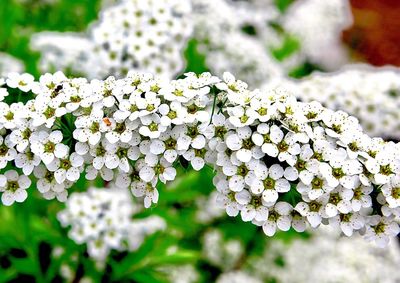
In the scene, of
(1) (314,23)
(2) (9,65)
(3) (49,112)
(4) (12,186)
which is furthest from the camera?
(1) (314,23)

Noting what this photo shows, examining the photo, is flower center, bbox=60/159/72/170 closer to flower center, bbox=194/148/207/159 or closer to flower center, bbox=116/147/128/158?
flower center, bbox=116/147/128/158

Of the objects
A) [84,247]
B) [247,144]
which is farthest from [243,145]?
[84,247]

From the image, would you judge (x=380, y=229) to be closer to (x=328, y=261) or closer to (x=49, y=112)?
(x=49, y=112)

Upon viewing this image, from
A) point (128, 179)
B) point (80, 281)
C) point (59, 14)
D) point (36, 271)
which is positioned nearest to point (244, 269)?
point (80, 281)

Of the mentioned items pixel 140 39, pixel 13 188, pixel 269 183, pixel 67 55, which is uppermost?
pixel 269 183

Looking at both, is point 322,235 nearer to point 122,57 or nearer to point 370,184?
point 122,57

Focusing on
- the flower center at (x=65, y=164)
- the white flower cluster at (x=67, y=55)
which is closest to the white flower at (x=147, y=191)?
the flower center at (x=65, y=164)
